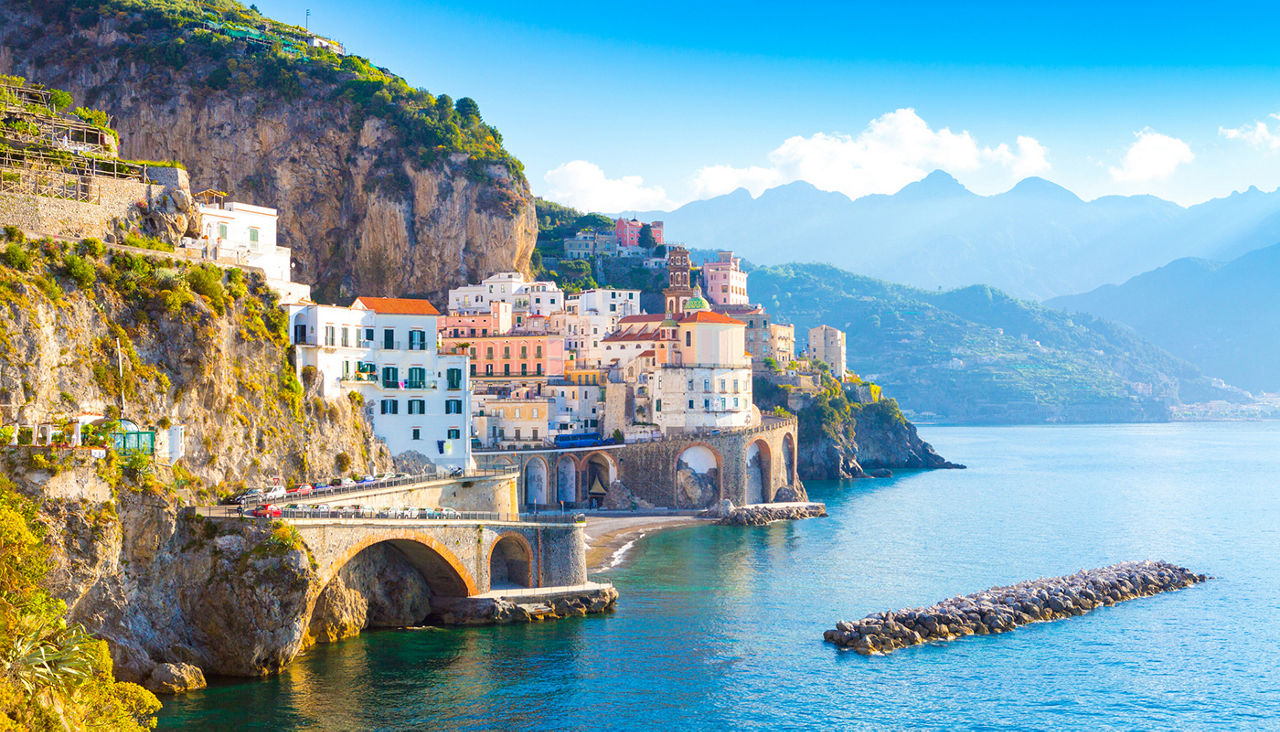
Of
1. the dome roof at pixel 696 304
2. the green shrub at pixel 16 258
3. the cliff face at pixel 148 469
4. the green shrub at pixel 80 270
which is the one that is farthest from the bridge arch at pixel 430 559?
the dome roof at pixel 696 304

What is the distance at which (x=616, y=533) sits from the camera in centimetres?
9075

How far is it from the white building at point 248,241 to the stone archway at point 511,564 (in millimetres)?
18742

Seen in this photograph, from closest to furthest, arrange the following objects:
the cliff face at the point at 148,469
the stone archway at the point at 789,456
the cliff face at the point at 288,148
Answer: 1. the cliff face at the point at 148,469
2. the stone archway at the point at 789,456
3. the cliff face at the point at 288,148

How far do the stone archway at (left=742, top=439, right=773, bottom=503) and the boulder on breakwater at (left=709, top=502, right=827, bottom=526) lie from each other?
2286 millimetres

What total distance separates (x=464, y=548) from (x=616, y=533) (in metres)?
34.1

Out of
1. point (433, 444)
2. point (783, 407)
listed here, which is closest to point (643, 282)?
point (783, 407)

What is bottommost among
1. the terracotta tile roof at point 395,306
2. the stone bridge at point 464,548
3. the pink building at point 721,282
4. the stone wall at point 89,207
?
the stone bridge at point 464,548

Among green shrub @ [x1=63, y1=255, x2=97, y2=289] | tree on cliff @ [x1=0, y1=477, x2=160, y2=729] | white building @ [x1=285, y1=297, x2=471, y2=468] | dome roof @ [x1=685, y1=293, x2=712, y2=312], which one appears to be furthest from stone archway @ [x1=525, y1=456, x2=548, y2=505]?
tree on cliff @ [x1=0, y1=477, x2=160, y2=729]

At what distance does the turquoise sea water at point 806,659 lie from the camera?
45.9m

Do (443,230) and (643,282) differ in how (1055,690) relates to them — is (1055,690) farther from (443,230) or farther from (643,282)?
(643,282)

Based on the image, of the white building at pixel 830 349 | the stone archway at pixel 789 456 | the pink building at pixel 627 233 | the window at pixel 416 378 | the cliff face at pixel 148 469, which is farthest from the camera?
the pink building at pixel 627 233

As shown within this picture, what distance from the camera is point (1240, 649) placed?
5850cm

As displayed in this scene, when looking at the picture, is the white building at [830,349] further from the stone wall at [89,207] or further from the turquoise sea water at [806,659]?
the stone wall at [89,207]

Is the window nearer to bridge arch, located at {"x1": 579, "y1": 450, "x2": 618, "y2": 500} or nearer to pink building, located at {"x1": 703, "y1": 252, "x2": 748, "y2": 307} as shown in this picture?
bridge arch, located at {"x1": 579, "y1": 450, "x2": 618, "y2": 500}
